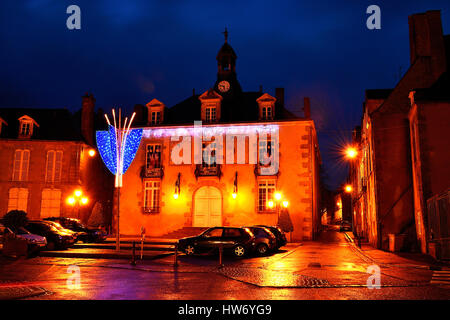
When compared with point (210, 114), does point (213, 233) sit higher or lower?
lower

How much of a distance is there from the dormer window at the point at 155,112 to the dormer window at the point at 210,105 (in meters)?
3.18

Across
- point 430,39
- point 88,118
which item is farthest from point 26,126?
point 430,39

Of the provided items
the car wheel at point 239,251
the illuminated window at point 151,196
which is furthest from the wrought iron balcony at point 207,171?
the car wheel at point 239,251

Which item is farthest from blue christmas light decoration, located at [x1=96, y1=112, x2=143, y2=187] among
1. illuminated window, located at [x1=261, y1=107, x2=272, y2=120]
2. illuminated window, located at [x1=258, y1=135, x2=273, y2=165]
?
illuminated window, located at [x1=261, y1=107, x2=272, y2=120]

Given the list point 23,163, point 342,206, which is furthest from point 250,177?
point 342,206

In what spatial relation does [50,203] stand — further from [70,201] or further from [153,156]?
[153,156]

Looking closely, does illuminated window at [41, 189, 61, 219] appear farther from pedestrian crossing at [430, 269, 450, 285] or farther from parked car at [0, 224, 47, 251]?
pedestrian crossing at [430, 269, 450, 285]

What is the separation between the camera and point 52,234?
65.0 feet

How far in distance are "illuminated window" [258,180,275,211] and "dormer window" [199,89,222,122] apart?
19.8ft

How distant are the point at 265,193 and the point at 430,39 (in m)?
13.6
